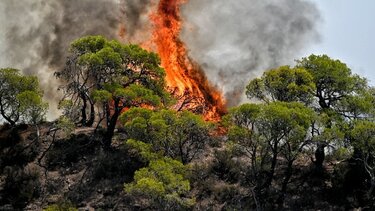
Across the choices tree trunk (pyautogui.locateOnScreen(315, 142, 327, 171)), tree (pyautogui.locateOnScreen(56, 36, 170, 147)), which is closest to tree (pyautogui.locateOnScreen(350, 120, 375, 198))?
tree trunk (pyautogui.locateOnScreen(315, 142, 327, 171))

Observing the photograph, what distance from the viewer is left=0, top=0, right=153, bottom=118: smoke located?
3253 inches

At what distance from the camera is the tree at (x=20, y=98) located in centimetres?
5947

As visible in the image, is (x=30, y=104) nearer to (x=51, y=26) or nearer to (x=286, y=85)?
(x=286, y=85)

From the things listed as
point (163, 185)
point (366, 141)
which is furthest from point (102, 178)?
point (366, 141)

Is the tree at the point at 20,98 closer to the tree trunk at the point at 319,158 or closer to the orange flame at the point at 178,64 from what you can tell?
the orange flame at the point at 178,64

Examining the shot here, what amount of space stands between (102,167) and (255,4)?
3970cm

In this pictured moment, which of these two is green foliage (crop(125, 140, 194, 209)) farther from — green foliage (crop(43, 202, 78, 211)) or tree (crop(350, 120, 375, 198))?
tree (crop(350, 120, 375, 198))

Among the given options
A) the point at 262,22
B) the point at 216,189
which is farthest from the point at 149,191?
the point at 262,22

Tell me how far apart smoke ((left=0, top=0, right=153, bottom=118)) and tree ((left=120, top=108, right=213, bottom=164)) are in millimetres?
27319

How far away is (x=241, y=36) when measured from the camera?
8588 cm

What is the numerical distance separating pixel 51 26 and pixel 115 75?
2417 centimetres

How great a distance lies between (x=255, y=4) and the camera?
8950 cm

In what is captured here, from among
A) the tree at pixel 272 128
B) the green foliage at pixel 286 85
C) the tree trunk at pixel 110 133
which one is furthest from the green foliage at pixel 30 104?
the green foliage at pixel 286 85

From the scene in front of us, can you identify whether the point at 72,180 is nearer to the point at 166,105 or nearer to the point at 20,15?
→ the point at 166,105
